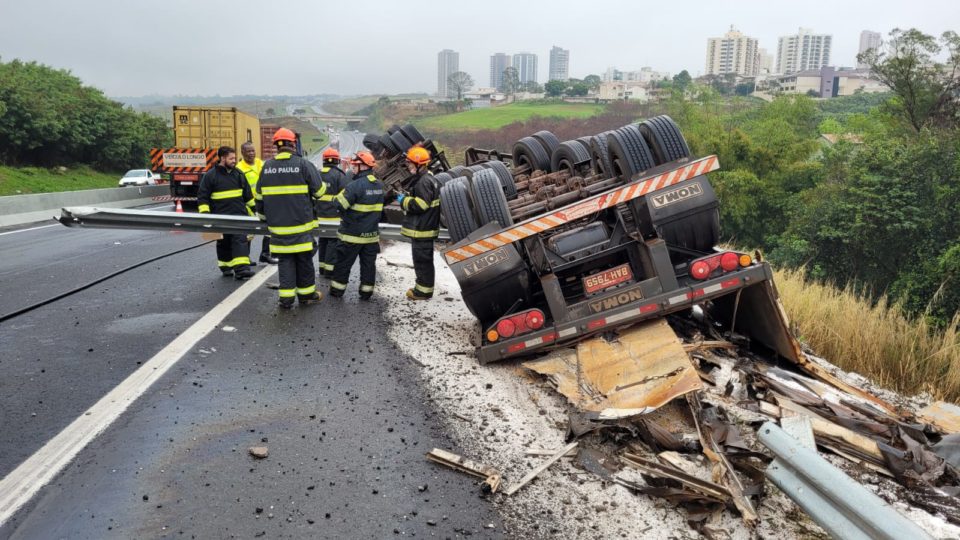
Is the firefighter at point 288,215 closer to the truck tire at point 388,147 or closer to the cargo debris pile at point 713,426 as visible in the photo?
the cargo debris pile at point 713,426

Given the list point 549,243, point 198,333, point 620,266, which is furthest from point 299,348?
point 620,266

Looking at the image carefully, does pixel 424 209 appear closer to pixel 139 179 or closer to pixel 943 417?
pixel 943 417

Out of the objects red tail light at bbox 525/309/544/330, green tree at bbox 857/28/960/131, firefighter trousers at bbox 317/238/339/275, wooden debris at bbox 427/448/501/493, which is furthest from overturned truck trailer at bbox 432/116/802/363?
green tree at bbox 857/28/960/131

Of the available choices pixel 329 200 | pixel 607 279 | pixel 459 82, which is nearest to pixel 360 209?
pixel 329 200

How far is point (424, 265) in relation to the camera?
24.9ft

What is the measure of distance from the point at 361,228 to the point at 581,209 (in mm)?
3089

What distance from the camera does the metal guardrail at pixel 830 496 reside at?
232 cm

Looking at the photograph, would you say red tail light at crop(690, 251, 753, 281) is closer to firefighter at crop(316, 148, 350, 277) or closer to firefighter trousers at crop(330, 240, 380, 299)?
firefighter trousers at crop(330, 240, 380, 299)

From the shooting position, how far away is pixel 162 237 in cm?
1269

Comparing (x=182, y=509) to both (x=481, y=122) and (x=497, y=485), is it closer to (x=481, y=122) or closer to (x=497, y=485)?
(x=497, y=485)

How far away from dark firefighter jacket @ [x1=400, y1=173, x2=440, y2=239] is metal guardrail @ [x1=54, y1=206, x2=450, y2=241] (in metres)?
0.35

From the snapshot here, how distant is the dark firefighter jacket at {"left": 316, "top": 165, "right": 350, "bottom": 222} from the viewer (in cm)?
917

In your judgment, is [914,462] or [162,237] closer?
[914,462]

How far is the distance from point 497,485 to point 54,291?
635 cm
